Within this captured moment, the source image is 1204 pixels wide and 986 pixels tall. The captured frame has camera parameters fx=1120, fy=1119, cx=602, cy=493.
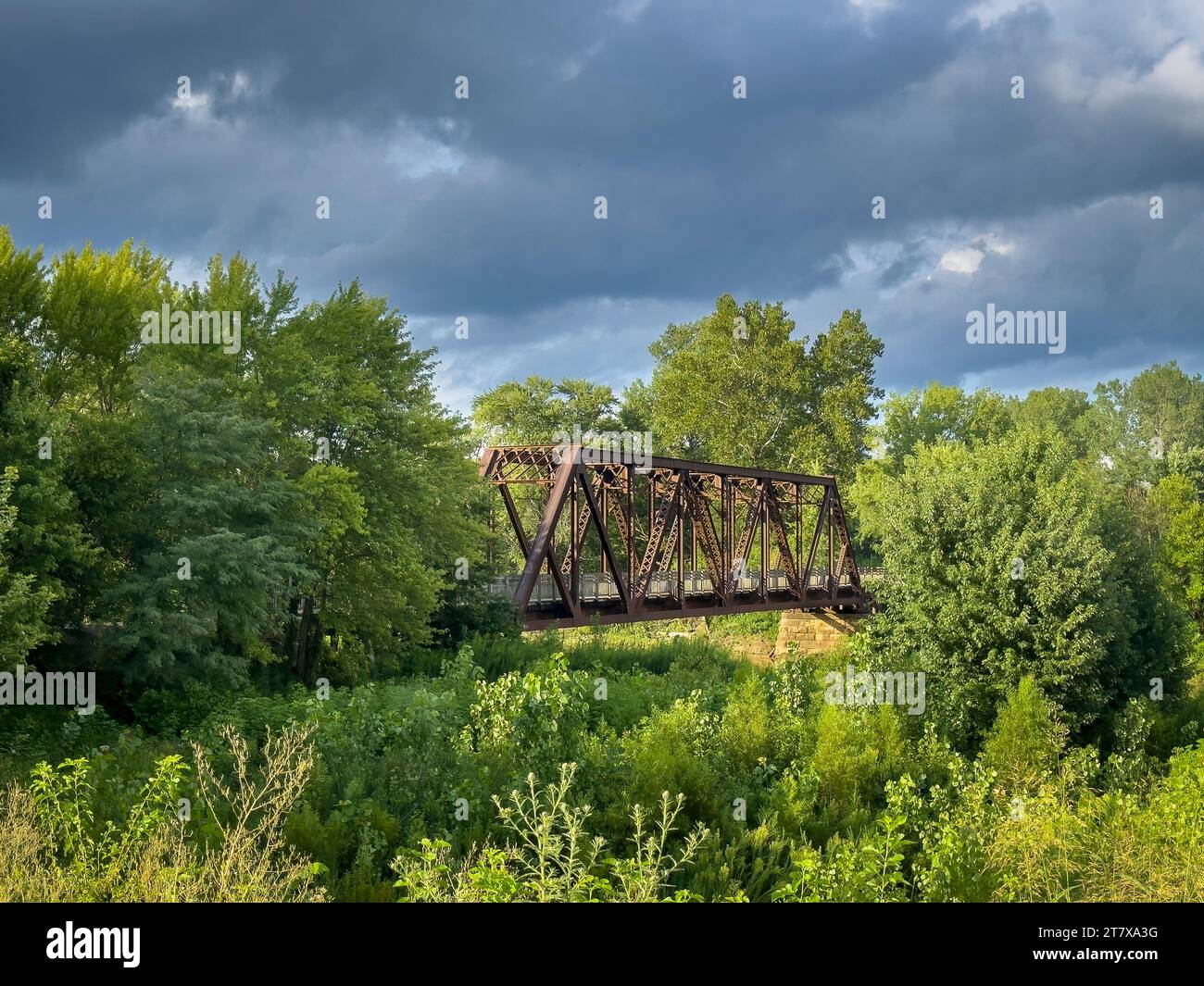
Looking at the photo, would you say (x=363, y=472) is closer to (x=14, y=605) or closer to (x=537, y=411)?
(x=14, y=605)

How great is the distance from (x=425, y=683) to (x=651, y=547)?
13.9 m

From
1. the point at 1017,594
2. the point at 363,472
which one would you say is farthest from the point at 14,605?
the point at 1017,594

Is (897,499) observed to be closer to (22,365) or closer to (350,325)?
(350,325)

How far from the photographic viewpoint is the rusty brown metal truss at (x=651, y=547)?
3316cm

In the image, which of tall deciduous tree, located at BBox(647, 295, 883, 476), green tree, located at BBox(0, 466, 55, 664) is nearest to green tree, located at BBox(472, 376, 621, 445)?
tall deciduous tree, located at BBox(647, 295, 883, 476)

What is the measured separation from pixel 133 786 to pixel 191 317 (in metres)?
15.6

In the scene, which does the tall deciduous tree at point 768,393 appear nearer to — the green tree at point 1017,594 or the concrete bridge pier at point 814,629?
the concrete bridge pier at point 814,629

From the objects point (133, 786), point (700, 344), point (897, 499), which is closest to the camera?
point (133, 786)

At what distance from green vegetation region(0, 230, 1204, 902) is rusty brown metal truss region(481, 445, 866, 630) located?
1.69m

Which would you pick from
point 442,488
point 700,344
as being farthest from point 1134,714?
point 700,344

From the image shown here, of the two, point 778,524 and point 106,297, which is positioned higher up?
point 106,297

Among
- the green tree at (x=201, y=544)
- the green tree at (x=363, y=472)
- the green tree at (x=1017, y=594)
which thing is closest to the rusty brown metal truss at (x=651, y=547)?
the green tree at (x=363, y=472)

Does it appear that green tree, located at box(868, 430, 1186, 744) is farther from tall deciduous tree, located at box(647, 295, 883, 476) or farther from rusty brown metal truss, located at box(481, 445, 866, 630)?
tall deciduous tree, located at box(647, 295, 883, 476)
